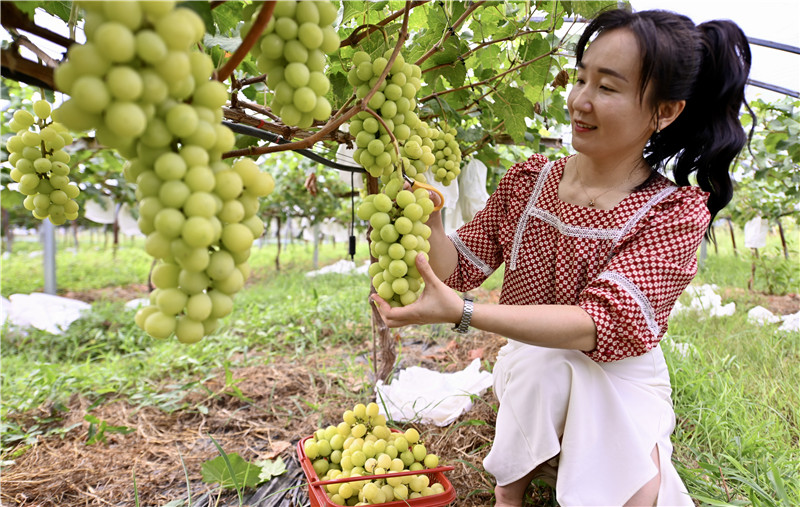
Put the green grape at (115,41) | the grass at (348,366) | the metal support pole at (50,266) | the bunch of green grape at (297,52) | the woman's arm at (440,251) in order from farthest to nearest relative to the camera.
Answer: the metal support pole at (50,266)
the grass at (348,366)
the woman's arm at (440,251)
the bunch of green grape at (297,52)
the green grape at (115,41)

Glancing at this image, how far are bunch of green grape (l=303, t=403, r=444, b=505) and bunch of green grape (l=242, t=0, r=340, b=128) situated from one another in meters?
1.05

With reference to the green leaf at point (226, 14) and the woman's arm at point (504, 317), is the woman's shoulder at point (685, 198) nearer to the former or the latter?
the woman's arm at point (504, 317)

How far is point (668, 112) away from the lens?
1420 millimetres

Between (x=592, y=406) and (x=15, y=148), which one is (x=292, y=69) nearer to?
(x=15, y=148)

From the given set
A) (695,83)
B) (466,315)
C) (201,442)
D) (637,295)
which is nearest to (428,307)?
(466,315)

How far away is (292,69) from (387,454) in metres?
1.23

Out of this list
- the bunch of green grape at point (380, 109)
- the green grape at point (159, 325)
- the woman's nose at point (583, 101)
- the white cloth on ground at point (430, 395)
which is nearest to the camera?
the green grape at point (159, 325)

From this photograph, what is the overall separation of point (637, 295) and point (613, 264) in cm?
11

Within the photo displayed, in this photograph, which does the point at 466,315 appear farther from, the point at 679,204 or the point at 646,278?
the point at 679,204

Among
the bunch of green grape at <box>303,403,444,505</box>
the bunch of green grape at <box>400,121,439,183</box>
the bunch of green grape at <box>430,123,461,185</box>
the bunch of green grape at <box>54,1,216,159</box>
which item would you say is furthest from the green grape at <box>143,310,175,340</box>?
the bunch of green grape at <box>430,123,461,185</box>

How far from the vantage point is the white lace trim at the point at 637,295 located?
4.18 feet

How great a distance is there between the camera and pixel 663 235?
1.37 meters

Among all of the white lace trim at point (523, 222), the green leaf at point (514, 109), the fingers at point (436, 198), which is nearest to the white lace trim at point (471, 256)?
the white lace trim at point (523, 222)

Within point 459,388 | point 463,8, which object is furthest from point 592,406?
point 463,8
